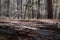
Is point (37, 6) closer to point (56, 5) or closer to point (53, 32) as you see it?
point (56, 5)

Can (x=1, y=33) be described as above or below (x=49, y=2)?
below

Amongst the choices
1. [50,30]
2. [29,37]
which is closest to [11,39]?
[29,37]

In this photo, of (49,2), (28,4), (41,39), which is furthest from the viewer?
(28,4)

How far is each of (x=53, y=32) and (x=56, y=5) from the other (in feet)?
13.8

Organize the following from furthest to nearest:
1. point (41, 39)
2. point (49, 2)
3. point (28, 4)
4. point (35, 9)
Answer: point (35, 9) → point (28, 4) → point (49, 2) → point (41, 39)

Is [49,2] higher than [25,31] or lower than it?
higher

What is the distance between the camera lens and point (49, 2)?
292cm

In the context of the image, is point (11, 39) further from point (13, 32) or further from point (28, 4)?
point (28, 4)

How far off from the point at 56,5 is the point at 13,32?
430cm

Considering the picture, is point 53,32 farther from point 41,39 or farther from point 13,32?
point 13,32

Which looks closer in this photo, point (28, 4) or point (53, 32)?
point (53, 32)

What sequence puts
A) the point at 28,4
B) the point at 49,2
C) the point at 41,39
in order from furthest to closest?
1. the point at 28,4
2. the point at 49,2
3. the point at 41,39

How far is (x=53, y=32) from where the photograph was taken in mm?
1294

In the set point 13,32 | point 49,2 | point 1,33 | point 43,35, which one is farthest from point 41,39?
point 49,2
